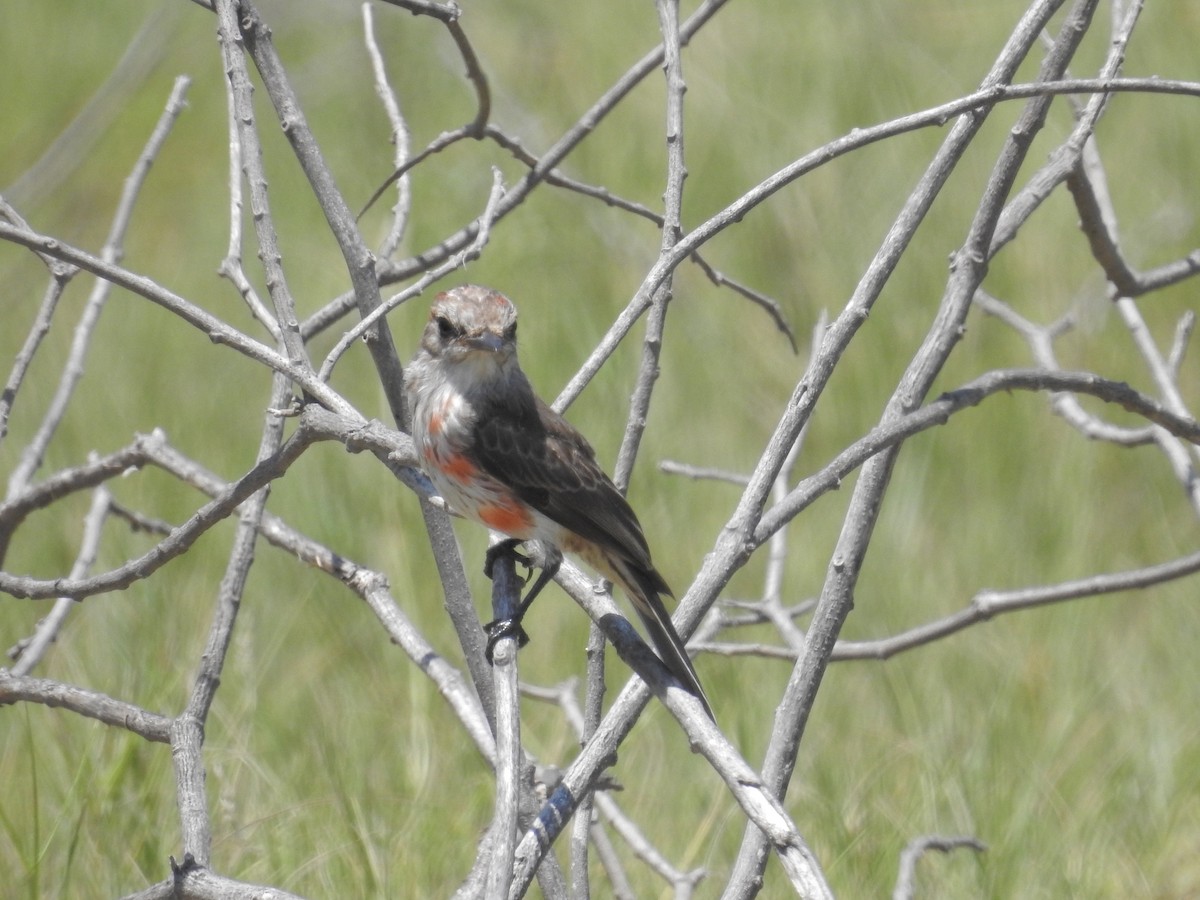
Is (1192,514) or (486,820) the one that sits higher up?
(1192,514)

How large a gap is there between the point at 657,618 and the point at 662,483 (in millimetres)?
3270

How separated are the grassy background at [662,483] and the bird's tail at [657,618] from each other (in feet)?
3.29

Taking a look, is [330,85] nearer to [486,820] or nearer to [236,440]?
[236,440]

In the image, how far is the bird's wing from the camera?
356 cm

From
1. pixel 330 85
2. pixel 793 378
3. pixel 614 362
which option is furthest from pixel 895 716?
pixel 330 85

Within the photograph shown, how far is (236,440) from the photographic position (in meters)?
6.88

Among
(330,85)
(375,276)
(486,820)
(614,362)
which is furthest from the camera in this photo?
(330,85)

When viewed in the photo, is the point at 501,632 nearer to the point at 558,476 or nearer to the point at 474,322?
the point at 558,476

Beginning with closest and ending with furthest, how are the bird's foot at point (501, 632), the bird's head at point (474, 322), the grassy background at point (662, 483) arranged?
the bird's foot at point (501, 632) < the bird's head at point (474, 322) < the grassy background at point (662, 483)

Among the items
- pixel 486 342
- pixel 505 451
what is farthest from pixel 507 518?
pixel 486 342

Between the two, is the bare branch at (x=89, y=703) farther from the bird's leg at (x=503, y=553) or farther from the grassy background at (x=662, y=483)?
the bird's leg at (x=503, y=553)

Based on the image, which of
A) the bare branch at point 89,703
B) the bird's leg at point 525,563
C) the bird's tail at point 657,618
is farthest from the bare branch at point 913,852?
the bare branch at point 89,703

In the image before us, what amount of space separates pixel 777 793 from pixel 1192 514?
401cm

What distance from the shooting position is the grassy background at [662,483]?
4223mm
